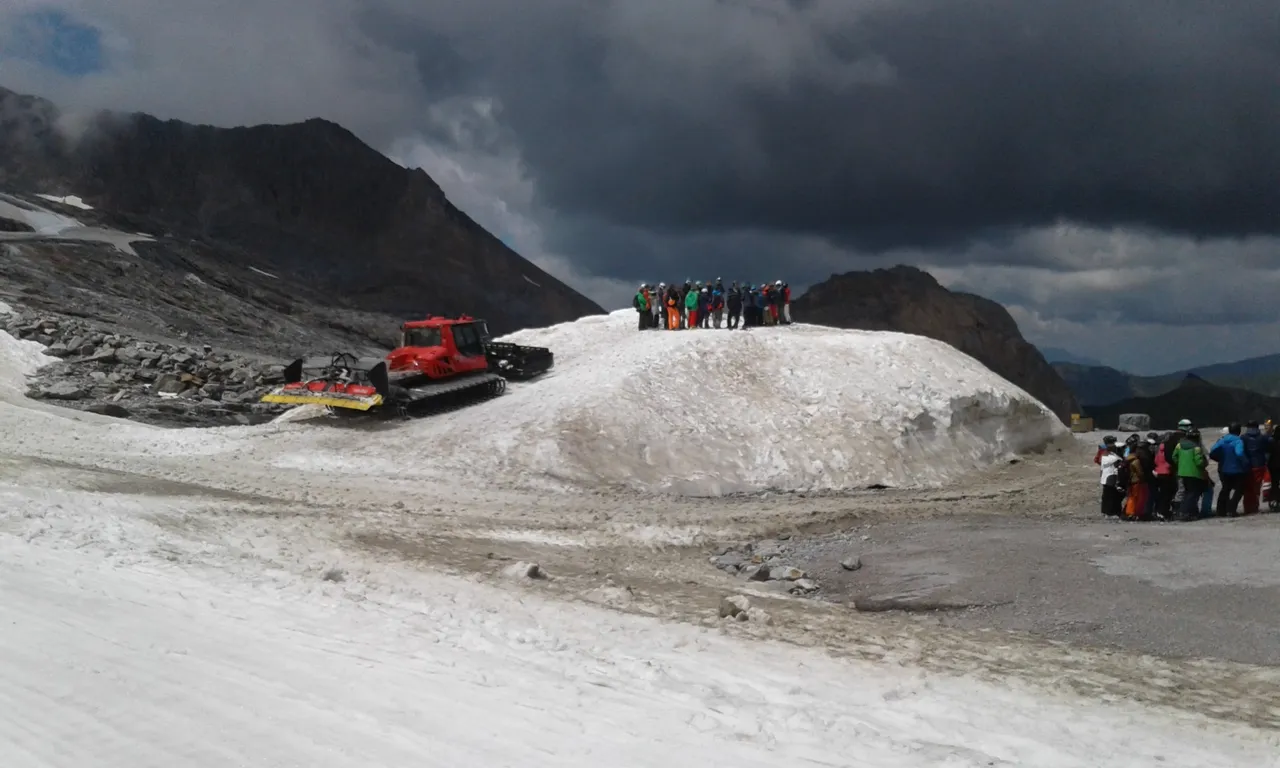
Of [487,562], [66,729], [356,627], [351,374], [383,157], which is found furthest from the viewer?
[383,157]

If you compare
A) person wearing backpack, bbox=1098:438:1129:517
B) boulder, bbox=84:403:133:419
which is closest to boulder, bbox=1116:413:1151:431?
person wearing backpack, bbox=1098:438:1129:517

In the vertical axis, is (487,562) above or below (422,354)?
below

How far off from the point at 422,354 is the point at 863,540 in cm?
1308

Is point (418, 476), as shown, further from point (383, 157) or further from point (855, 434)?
point (383, 157)

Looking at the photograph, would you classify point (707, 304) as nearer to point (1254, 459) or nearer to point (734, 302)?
point (734, 302)

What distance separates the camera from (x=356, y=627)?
25.3 ft

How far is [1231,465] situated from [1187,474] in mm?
705

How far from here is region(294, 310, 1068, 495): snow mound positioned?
61.9 ft

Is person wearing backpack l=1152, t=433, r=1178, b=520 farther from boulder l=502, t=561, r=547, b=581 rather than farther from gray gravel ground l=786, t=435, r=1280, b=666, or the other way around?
boulder l=502, t=561, r=547, b=581

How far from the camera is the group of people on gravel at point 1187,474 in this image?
15.1 m

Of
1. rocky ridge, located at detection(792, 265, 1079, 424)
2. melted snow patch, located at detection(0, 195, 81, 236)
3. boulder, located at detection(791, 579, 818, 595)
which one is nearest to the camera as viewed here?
boulder, located at detection(791, 579, 818, 595)

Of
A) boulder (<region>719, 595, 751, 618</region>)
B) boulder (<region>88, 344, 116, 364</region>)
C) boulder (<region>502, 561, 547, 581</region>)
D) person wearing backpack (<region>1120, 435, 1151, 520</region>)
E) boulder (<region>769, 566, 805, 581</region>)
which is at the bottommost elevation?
boulder (<region>769, 566, 805, 581</region>)

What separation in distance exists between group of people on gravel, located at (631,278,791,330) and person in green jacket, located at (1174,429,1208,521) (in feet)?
47.5

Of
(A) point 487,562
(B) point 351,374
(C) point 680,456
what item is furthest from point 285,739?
(B) point 351,374
